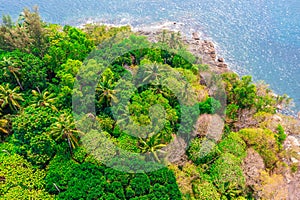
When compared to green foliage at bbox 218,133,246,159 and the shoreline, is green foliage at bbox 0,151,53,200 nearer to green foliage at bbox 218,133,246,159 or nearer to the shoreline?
green foliage at bbox 218,133,246,159

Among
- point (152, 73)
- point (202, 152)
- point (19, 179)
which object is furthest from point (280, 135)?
point (19, 179)

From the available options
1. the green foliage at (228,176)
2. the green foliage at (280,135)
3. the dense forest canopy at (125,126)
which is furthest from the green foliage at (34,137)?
the green foliage at (280,135)

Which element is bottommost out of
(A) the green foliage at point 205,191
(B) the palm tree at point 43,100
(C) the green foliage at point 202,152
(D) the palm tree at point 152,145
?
(A) the green foliage at point 205,191

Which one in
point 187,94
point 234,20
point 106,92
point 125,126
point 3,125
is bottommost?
point 3,125

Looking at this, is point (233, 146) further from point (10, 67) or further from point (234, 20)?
point (234, 20)

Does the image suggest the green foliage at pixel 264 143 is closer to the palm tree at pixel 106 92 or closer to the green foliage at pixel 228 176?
the green foliage at pixel 228 176

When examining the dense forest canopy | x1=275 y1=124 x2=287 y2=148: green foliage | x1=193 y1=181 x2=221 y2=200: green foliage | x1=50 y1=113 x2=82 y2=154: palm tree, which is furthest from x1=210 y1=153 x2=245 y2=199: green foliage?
x1=50 y1=113 x2=82 y2=154: palm tree
